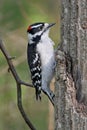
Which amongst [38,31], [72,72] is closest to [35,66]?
[38,31]

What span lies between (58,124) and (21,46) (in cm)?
275

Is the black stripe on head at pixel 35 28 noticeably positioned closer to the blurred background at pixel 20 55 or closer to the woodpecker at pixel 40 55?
the woodpecker at pixel 40 55

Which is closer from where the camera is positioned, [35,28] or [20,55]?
[35,28]

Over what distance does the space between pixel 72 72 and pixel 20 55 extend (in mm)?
2705

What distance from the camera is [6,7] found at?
7.72 meters

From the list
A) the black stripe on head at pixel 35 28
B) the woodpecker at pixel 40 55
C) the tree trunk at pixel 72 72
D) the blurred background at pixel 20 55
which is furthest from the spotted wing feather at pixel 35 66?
the tree trunk at pixel 72 72

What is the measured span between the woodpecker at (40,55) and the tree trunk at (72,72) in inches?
53.5

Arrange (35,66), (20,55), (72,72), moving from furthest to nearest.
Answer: (20,55), (35,66), (72,72)

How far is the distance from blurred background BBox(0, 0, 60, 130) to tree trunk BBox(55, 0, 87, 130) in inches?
80.5

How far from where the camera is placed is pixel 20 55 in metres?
7.42

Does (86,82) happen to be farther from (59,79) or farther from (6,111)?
(6,111)

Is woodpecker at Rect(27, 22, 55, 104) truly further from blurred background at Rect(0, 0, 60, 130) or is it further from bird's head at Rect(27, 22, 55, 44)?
blurred background at Rect(0, 0, 60, 130)

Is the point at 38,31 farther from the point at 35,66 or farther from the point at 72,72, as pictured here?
the point at 72,72

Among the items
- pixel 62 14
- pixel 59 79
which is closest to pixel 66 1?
pixel 62 14
